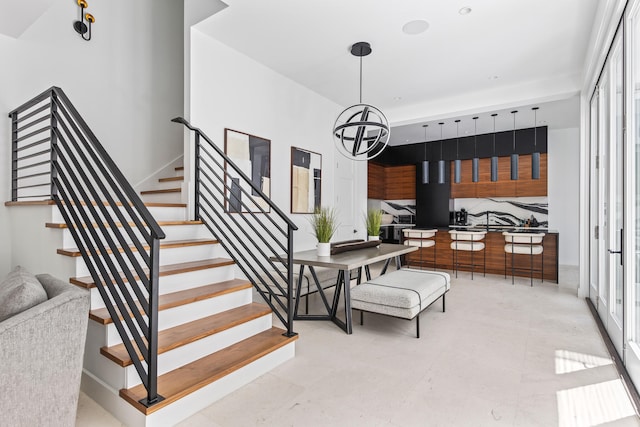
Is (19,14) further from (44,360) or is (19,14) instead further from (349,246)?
(349,246)

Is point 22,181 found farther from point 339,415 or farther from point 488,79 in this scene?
point 488,79

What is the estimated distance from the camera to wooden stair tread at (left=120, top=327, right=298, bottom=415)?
178 cm

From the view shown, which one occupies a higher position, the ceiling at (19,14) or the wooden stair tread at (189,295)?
the ceiling at (19,14)

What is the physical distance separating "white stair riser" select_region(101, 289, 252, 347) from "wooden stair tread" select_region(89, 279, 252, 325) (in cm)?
4

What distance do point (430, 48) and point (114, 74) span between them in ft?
11.7

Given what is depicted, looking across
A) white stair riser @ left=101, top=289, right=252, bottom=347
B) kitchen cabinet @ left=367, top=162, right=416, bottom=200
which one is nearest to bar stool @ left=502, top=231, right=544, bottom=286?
kitchen cabinet @ left=367, top=162, right=416, bottom=200

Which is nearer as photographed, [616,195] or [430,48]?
[616,195]

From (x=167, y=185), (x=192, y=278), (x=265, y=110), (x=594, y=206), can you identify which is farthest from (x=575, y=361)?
(x=167, y=185)

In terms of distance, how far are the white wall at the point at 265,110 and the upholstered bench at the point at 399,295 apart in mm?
1769

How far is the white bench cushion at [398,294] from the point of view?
9.59 ft

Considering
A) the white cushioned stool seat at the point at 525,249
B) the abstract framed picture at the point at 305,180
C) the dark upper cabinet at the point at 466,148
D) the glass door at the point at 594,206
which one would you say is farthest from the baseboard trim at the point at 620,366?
the dark upper cabinet at the point at 466,148

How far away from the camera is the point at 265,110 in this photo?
4.36 m

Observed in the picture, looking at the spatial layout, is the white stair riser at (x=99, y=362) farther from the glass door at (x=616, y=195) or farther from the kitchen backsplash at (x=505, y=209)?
the kitchen backsplash at (x=505, y=209)

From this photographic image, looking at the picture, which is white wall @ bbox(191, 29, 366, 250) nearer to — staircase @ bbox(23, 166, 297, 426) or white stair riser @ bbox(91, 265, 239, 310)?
staircase @ bbox(23, 166, 297, 426)
